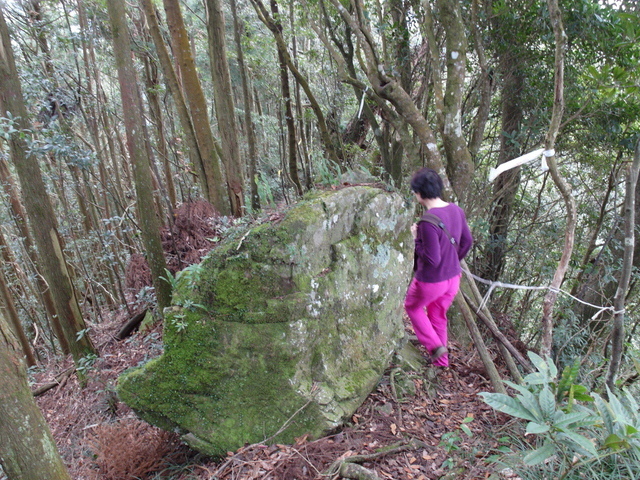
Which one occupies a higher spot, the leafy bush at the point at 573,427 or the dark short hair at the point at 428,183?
the dark short hair at the point at 428,183

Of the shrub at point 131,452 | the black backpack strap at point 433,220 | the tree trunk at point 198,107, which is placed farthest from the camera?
the tree trunk at point 198,107

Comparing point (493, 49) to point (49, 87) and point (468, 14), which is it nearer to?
point (468, 14)

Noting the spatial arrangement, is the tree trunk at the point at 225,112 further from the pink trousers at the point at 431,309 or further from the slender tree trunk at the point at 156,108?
the pink trousers at the point at 431,309

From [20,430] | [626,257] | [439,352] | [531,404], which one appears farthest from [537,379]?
[20,430]

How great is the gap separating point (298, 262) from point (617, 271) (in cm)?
585

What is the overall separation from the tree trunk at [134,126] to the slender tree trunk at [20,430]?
5.91ft

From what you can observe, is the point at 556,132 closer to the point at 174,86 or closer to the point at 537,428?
the point at 537,428

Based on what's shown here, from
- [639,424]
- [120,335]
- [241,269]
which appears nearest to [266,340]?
[241,269]

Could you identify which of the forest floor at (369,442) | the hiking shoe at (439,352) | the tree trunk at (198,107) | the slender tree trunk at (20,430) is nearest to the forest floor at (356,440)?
the forest floor at (369,442)

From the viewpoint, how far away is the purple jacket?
11.2 ft

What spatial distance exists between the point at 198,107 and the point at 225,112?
842 millimetres

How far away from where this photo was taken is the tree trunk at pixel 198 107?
5055 millimetres

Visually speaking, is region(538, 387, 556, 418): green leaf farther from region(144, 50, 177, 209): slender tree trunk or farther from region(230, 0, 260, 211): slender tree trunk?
region(144, 50, 177, 209): slender tree trunk

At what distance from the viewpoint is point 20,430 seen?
6.25 ft
